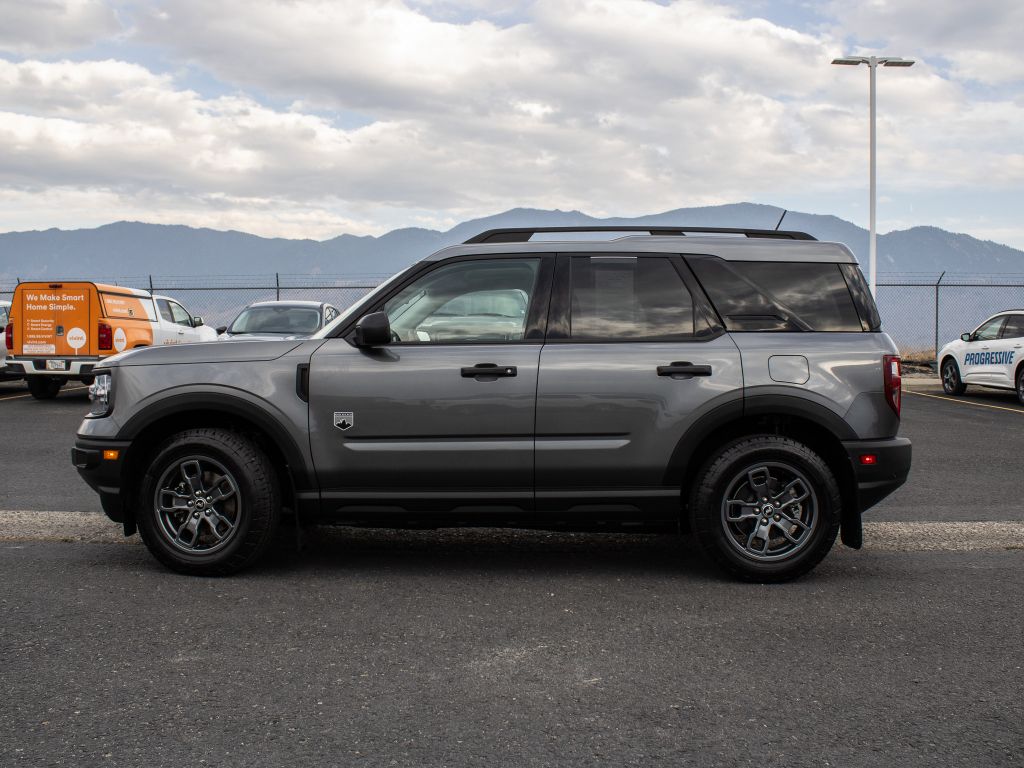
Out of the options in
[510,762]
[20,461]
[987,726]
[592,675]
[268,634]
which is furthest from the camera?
[20,461]

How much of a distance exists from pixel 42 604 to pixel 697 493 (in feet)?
10.7

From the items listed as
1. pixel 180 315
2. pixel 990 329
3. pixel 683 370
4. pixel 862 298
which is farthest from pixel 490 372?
pixel 180 315

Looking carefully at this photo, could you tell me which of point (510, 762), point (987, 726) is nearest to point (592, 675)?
point (510, 762)

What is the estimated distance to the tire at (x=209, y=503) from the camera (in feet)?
17.1

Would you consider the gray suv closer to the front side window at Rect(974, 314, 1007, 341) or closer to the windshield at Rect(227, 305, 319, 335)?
the windshield at Rect(227, 305, 319, 335)

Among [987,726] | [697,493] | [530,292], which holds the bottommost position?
[987,726]

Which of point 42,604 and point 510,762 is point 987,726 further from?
point 42,604

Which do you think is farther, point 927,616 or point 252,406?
point 252,406

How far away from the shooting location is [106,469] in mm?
5332

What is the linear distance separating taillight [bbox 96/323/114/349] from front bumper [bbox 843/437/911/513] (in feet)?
45.0

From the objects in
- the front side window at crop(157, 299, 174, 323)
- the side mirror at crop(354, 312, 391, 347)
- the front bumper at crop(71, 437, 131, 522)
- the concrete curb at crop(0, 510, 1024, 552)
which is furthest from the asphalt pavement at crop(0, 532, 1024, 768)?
the front side window at crop(157, 299, 174, 323)

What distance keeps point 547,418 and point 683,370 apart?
2.47 ft

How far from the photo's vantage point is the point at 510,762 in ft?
10.1

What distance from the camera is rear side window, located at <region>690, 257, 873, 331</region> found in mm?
5387
